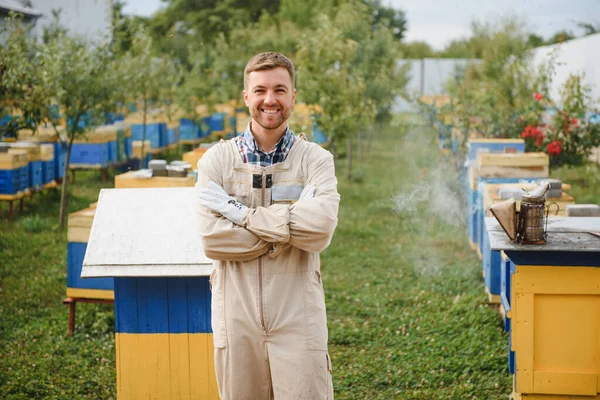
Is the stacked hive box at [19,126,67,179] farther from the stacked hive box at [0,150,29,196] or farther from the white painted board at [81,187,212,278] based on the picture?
the white painted board at [81,187,212,278]

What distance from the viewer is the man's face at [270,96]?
2875mm

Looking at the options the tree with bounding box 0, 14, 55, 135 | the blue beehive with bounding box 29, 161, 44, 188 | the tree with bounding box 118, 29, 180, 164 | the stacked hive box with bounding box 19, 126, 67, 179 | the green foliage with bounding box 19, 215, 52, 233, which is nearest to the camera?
the tree with bounding box 0, 14, 55, 135

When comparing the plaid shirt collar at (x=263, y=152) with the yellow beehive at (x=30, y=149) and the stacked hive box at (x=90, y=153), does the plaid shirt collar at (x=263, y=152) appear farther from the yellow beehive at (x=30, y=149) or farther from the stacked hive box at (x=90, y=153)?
the stacked hive box at (x=90, y=153)

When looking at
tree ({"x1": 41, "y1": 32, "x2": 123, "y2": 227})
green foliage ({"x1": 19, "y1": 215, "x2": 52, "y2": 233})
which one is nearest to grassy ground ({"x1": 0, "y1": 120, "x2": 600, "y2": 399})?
green foliage ({"x1": 19, "y1": 215, "x2": 52, "y2": 233})

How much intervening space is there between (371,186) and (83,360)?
973cm

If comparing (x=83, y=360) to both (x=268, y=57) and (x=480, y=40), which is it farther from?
(x=480, y=40)

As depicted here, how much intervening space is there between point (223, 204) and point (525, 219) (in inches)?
65.4

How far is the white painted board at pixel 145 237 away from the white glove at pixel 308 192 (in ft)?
3.21

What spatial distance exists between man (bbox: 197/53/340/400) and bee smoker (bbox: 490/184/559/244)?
1.21 metres

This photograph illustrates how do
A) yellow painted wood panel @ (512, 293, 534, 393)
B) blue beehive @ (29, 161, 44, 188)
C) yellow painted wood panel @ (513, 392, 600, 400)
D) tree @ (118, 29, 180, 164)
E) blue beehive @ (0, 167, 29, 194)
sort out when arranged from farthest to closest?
tree @ (118, 29, 180, 164)
blue beehive @ (29, 161, 44, 188)
blue beehive @ (0, 167, 29, 194)
yellow painted wood panel @ (513, 392, 600, 400)
yellow painted wood panel @ (512, 293, 534, 393)

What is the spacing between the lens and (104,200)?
166 inches

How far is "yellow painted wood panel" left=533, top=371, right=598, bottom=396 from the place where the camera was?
3.86 m


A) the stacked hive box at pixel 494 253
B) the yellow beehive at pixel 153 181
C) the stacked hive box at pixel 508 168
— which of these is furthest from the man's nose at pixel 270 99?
the stacked hive box at pixel 508 168

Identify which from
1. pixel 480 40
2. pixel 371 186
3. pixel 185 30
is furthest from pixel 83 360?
pixel 185 30
